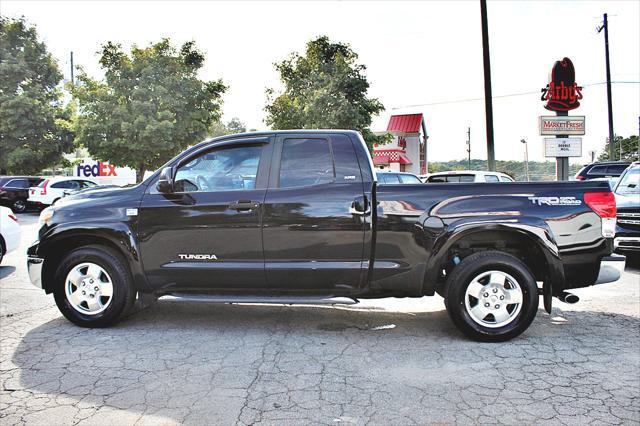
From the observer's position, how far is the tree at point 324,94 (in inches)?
1077

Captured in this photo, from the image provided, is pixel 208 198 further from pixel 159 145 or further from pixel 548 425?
pixel 159 145

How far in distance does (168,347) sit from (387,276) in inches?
82.6

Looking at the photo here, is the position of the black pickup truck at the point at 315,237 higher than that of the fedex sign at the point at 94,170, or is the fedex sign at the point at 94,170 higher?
the fedex sign at the point at 94,170

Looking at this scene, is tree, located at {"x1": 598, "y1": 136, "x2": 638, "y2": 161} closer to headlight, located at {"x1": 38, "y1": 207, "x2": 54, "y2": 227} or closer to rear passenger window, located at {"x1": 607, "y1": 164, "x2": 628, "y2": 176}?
rear passenger window, located at {"x1": 607, "y1": 164, "x2": 628, "y2": 176}

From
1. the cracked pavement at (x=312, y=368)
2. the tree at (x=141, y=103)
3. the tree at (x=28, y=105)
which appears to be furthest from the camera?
the tree at (x=28, y=105)

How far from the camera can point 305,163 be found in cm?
472

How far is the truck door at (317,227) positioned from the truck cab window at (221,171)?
272 mm

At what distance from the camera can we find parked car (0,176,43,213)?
21031mm

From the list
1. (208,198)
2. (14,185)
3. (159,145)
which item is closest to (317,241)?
(208,198)

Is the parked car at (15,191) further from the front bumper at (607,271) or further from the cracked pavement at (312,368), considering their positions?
the front bumper at (607,271)

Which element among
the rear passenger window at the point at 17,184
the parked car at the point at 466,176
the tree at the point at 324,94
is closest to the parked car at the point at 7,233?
the parked car at the point at 466,176

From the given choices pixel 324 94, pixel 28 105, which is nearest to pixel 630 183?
pixel 324 94

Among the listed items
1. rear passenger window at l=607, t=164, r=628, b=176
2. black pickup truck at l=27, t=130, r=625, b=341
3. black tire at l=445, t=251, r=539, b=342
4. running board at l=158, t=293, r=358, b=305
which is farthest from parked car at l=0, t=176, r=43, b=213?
rear passenger window at l=607, t=164, r=628, b=176

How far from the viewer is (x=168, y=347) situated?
4.35 m
